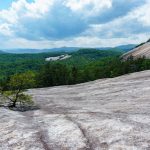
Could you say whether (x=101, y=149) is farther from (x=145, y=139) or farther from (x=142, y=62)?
(x=142, y=62)

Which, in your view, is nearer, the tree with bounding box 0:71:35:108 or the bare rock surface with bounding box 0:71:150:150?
the bare rock surface with bounding box 0:71:150:150

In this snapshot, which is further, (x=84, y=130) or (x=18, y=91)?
(x=18, y=91)

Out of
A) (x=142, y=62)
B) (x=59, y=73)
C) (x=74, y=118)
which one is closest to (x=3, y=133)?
(x=74, y=118)

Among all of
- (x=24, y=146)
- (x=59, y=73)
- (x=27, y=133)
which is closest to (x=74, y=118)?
(x=27, y=133)

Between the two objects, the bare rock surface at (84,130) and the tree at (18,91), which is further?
the tree at (18,91)

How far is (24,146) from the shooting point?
122 ft

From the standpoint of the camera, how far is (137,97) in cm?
6431

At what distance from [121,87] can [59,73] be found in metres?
74.3

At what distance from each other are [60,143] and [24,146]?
12.4 ft

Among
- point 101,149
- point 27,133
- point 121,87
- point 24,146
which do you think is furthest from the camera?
point 121,87

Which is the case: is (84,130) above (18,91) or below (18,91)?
below

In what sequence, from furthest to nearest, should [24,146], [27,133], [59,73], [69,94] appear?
1. [59,73]
2. [69,94]
3. [27,133]
4. [24,146]

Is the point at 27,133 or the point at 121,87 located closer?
the point at 27,133

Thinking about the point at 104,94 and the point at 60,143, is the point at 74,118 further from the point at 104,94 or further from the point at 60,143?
the point at 104,94
